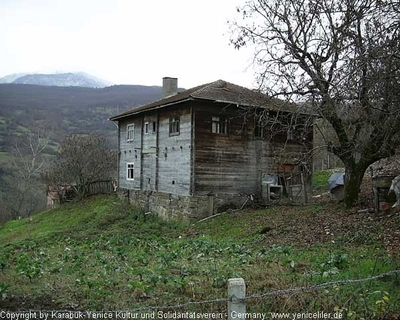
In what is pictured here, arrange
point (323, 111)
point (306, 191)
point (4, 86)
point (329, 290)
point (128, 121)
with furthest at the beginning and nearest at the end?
point (4, 86) < point (128, 121) < point (306, 191) < point (323, 111) < point (329, 290)

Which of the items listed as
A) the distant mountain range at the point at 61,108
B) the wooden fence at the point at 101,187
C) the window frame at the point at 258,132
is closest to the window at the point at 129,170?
the wooden fence at the point at 101,187

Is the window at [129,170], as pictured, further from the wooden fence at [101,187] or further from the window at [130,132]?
the wooden fence at [101,187]

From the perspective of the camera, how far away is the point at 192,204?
922 inches

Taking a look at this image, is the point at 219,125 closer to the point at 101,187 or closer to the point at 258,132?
the point at 258,132

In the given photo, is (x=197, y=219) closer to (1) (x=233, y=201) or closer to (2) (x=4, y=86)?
(1) (x=233, y=201)

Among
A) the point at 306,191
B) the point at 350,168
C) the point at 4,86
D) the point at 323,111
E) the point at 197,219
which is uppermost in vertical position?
the point at 4,86

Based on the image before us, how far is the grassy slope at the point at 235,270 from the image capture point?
6688 millimetres

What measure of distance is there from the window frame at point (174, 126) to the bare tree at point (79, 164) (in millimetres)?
16015

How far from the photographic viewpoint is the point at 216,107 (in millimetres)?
24484

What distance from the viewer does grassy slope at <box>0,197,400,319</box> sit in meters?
6.69

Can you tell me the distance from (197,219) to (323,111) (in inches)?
395

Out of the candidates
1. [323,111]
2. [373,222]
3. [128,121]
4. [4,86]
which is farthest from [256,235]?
[4,86]

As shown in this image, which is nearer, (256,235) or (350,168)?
(256,235)

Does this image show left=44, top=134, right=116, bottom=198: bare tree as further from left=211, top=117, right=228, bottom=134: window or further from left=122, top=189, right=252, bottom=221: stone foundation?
left=211, top=117, right=228, bottom=134: window
